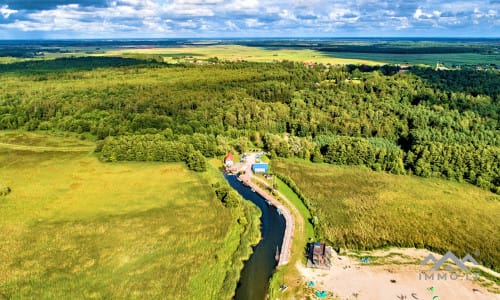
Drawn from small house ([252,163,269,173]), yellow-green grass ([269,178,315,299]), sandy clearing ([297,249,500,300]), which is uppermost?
small house ([252,163,269,173])

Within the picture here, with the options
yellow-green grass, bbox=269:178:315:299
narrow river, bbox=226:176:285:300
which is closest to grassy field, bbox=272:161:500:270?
yellow-green grass, bbox=269:178:315:299

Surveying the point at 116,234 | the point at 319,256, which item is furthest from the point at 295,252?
the point at 116,234

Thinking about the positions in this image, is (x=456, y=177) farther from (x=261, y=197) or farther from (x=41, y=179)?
(x=41, y=179)

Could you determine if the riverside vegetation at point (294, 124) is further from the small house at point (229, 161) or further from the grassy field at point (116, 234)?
the small house at point (229, 161)

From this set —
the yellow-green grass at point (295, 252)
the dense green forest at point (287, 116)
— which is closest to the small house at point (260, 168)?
the yellow-green grass at point (295, 252)

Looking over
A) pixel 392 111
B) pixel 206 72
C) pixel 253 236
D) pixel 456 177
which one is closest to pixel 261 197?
pixel 253 236

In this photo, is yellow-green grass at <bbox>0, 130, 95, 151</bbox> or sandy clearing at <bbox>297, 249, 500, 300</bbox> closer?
sandy clearing at <bbox>297, 249, 500, 300</bbox>

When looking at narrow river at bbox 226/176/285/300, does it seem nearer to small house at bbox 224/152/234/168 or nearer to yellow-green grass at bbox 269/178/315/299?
yellow-green grass at bbox 269/178/315/299
